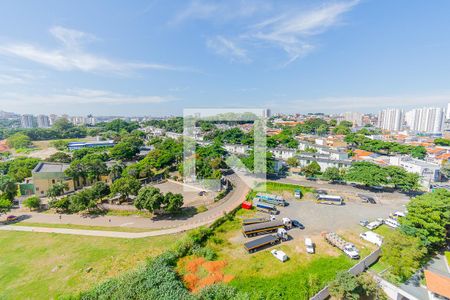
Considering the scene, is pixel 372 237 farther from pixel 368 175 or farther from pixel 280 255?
pixel 368 175

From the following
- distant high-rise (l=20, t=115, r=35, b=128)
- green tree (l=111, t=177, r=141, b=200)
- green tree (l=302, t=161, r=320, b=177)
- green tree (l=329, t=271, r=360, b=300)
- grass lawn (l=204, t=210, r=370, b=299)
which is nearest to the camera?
green tree (l=329, t=271, r=360, b=300)

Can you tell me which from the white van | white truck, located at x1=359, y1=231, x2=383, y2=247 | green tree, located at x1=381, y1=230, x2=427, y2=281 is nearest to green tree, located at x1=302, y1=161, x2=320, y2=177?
the white van

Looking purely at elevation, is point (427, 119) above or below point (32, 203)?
above

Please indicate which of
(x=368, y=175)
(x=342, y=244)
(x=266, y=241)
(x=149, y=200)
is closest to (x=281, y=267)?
(x=266, y=241)

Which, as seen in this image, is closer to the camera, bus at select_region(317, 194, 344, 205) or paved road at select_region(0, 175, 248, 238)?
paved road at select_region(0, 175, 248, 238)

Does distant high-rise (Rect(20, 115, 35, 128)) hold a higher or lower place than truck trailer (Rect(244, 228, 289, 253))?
higher

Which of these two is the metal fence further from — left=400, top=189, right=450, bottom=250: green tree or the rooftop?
the rooftop

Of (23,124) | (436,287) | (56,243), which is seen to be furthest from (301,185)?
(23,124)

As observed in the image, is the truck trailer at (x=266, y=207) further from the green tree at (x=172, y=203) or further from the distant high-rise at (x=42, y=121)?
the distant high-rise at (x=42, y=121)
